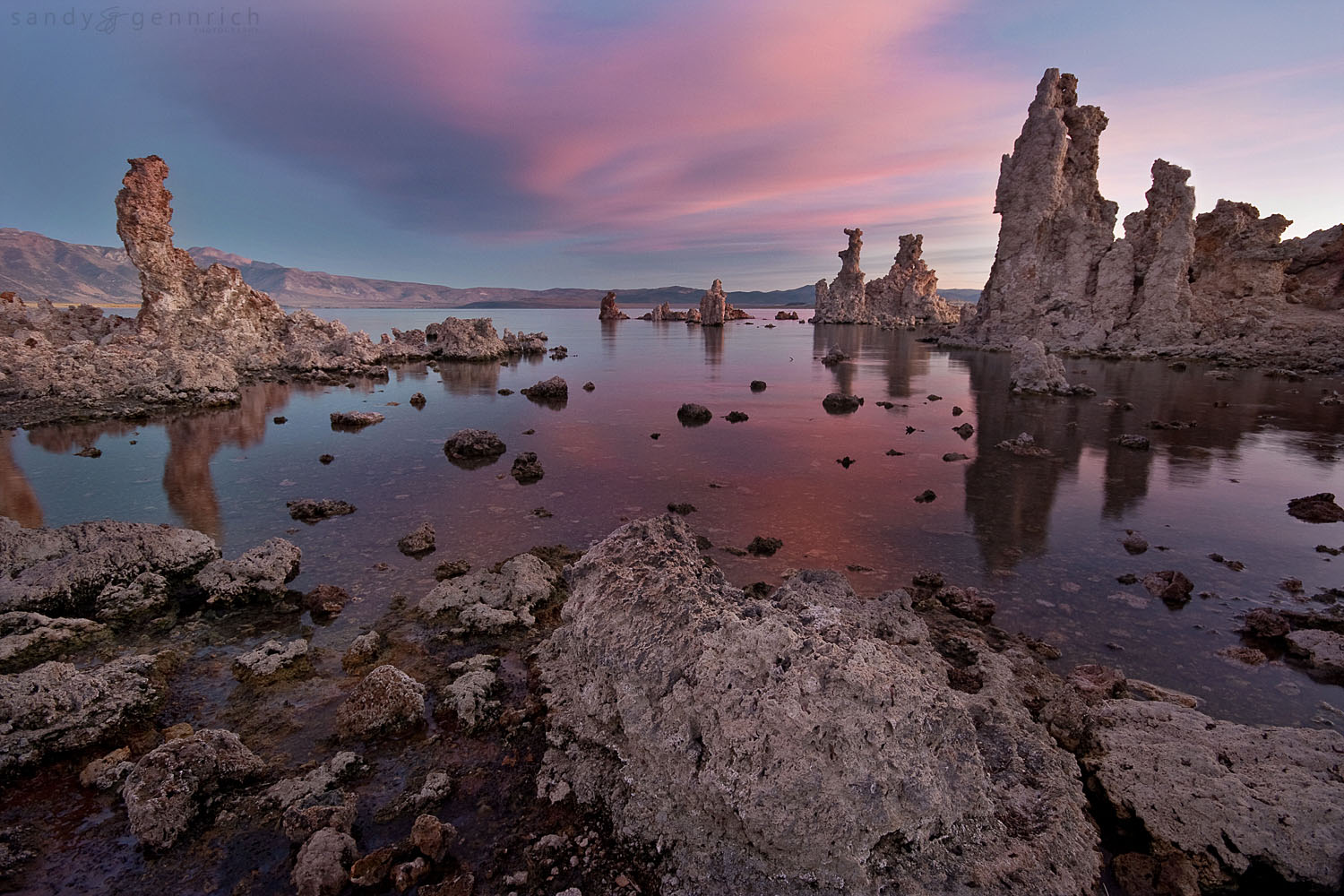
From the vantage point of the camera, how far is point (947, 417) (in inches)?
811

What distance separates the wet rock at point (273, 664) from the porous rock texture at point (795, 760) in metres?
3.30

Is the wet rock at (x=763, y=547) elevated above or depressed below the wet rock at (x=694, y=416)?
below

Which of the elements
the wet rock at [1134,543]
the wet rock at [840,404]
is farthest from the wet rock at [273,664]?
the wet rock at [840,404]

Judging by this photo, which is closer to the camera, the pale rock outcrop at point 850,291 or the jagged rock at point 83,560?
the jagged rock at point 83,560

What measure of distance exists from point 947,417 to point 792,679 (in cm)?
1960

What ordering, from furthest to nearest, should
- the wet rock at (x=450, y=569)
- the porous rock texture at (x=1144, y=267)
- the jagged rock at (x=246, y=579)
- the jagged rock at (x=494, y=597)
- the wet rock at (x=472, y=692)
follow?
the porous rock texture at (x=1144, y=267) < the wet rock at (x=450, y=569) < the jagged rock at (x=246, y=579) < the jagged rock at (x=494, y=597) < the wet rock at (x=472, y=692)

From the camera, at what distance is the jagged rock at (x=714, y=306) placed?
93000 millimetres

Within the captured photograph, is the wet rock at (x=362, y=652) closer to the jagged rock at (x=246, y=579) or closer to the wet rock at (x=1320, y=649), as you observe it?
the jagged rock at (x=246, y=579)

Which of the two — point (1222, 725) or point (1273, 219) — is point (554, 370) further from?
point (1273, 219)

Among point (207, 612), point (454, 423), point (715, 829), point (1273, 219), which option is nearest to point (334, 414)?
point (454, 423)

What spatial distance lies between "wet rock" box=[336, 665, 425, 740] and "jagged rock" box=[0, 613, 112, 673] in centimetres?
378

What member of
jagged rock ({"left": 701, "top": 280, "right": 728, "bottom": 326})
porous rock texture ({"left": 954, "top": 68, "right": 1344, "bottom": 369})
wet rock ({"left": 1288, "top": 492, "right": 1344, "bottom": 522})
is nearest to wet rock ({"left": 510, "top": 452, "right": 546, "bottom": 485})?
wet rock ({"left": 1288, "top": 492, "right": 1344, "bottom": 522})

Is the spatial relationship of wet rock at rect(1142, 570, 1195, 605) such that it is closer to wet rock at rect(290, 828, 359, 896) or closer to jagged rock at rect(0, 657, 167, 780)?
wet rock at rect(290, 828, 359, 896)

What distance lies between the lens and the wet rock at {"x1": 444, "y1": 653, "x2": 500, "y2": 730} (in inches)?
198
